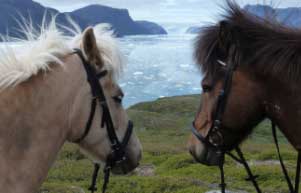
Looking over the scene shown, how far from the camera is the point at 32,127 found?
4.40 m

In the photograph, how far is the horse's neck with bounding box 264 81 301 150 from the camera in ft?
16.6

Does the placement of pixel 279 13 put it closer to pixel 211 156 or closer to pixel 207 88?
pixel 207 88

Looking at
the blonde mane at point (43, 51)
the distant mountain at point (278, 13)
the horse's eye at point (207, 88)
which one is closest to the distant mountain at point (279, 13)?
the distant mountain at point (278, 13)

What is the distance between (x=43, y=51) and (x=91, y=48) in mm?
451

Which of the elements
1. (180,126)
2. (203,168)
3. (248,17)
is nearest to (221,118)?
(248,17)

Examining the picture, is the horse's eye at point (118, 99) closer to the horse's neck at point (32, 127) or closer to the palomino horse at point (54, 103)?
the palomino horse at point (54, 103)

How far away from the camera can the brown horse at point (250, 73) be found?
509cm

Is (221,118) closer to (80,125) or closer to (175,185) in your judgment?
(80,125)

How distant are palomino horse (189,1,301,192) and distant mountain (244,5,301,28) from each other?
16 cm

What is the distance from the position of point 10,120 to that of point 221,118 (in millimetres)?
2280

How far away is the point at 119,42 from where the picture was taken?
504 cm

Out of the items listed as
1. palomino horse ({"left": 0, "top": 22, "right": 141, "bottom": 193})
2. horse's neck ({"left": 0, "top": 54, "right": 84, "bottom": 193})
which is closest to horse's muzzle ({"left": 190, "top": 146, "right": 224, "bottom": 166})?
palomino horse ({"left": 0, "top": 22, "right": 141, "bottom": 193})

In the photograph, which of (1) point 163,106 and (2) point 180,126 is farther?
(1) point 163,106

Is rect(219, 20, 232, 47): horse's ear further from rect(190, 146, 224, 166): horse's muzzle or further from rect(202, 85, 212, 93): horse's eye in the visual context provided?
rect(190, 146, 224, 166): horse's muzzle
